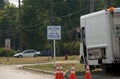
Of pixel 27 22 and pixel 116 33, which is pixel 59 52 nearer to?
pixel 27 22

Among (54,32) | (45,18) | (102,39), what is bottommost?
(102,39)

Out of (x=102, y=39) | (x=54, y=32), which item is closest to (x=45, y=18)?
(x=54, y=32)

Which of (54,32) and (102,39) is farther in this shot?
(54,32)

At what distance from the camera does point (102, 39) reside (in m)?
19.5

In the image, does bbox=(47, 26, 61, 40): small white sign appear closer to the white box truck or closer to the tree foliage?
the white box truck

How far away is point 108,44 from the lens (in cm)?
1895

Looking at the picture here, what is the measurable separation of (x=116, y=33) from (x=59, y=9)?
221ft

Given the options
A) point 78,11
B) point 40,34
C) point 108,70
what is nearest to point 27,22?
point 40,34

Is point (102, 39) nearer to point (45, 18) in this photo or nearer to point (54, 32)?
point (54, 32)

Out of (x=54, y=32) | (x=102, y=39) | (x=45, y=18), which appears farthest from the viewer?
(x=45, y=18)

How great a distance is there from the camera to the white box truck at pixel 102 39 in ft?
62.0

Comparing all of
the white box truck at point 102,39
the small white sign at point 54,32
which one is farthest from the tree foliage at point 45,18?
the white box truck at point 102,39

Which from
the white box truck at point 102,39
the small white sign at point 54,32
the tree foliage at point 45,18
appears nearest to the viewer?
the white box truck at point 102,39

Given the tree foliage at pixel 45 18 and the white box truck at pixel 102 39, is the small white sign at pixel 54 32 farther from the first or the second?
the tree foliage at pixel 45 18
